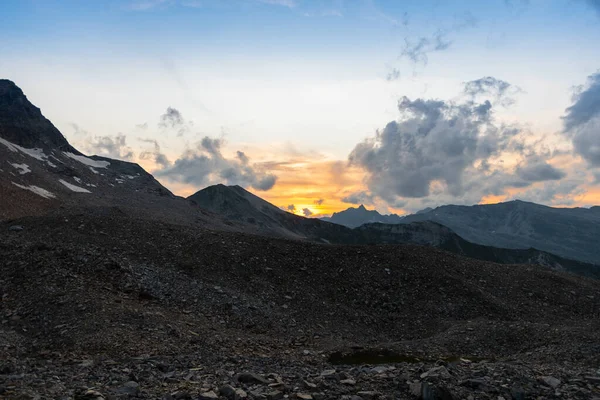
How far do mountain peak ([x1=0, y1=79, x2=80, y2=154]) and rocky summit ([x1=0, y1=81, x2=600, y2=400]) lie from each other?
11532 cm

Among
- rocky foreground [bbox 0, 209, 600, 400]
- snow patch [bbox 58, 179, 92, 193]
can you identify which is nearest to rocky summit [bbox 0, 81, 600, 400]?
rocky foreground [bbox 0, 209, 600, 400]

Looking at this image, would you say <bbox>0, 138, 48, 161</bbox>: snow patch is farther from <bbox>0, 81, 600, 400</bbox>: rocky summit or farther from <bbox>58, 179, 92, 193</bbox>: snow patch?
<bbox>0, 81, 600, 400</bbox>: rocky summit

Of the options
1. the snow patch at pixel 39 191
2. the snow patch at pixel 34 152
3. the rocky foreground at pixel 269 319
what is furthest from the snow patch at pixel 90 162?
the rocky foreground at pixel 269 319

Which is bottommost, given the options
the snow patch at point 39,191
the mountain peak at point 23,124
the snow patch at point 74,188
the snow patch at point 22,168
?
the snow patch at point 39,191

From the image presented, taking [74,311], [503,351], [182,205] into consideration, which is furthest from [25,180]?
[503,351]

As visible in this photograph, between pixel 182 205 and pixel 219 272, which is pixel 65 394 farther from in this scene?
pixel 182 205

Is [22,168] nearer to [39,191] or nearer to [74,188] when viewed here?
[74,188]

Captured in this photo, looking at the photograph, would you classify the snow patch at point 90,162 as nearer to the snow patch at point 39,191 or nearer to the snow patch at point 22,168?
the snow patch at point 22,168

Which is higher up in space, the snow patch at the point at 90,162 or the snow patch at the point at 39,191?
the snow patch at the point at 90,162

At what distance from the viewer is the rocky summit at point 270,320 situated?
45.8ft

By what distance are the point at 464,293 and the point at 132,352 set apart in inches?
1021

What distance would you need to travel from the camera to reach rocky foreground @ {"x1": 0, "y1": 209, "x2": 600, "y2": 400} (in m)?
14.0

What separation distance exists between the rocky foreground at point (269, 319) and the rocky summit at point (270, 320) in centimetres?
12

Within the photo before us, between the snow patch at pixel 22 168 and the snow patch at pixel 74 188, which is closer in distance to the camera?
the snow patch at pixel 22 168
